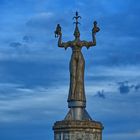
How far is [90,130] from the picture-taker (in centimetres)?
3228

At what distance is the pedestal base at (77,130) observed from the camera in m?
32.0

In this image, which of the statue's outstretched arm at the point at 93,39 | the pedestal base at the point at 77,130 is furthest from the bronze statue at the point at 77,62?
the pedestal base at the point at 77,130

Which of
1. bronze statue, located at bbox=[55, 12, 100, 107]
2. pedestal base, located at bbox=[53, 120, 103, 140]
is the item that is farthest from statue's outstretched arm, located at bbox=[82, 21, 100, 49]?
pedestal base, located at bbox=[53, 120, 103, 140]

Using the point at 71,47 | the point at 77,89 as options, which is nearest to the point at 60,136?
the point at 77,89

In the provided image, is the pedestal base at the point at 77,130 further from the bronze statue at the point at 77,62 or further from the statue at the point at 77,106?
the bronze statue at the point at 77,62

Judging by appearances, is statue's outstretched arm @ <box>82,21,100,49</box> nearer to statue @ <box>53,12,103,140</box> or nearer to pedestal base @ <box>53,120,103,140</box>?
statue @ <box>53,12,103,140</box>

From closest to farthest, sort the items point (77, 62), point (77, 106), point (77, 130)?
point (77, 130) → point (77, 106) → point (77, 62)

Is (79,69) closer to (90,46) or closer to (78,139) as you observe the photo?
(90,46)

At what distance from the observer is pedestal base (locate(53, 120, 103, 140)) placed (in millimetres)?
32031

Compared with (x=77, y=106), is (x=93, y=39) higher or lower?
higher

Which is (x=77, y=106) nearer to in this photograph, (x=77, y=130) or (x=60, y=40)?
(x=77, y=130)

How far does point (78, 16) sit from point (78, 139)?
719cm

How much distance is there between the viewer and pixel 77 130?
105ft

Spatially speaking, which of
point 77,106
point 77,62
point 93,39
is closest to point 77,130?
point 77,106
